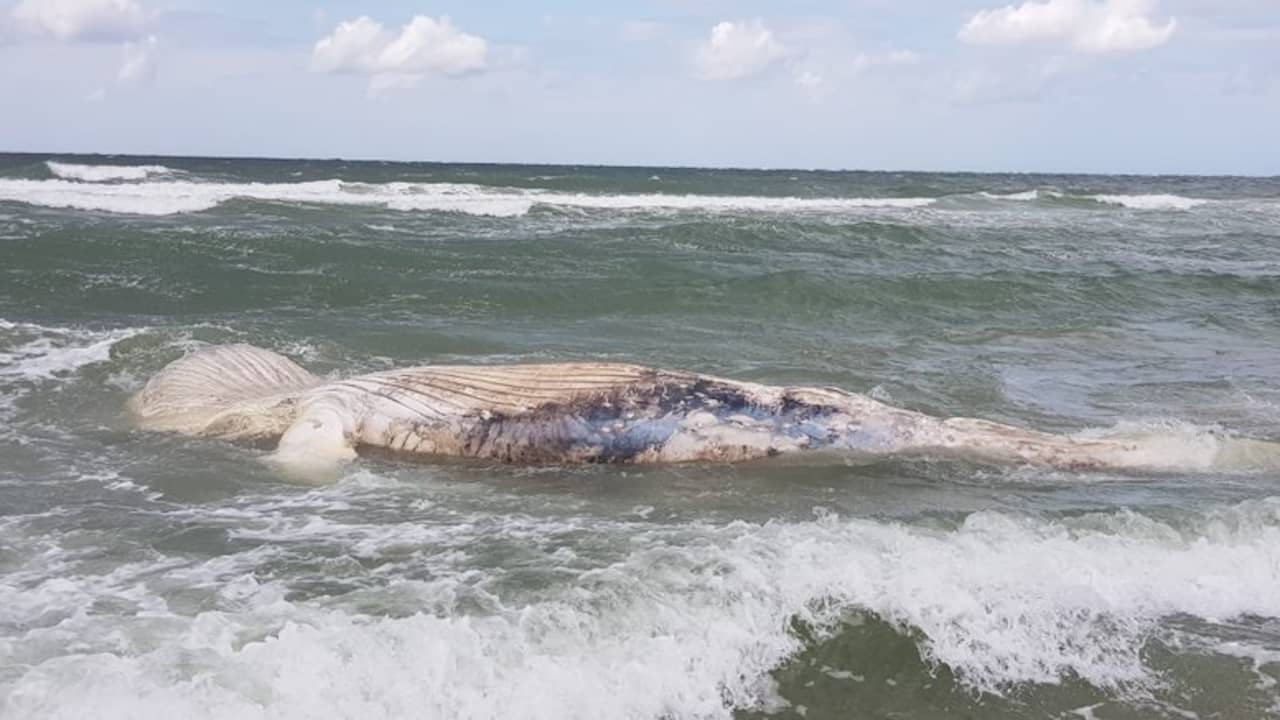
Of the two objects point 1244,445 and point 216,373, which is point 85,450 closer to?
point 216,373

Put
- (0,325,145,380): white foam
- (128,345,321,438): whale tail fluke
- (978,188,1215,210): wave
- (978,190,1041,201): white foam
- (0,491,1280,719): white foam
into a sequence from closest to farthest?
(0,491,1280,719): white foam, (128,345,321,438): whale tail fluke, (0,325,145,380): white foam, (978,188,1215,210): wave, (978,190,1041,201): white foam

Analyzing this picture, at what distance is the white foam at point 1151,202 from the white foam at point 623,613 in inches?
1916

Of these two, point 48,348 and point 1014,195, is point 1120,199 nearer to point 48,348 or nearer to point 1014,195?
point 1014,195

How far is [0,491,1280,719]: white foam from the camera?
4.04 m

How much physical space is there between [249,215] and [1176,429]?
24.9 metres

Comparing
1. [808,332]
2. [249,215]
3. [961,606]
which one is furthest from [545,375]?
[249,215]

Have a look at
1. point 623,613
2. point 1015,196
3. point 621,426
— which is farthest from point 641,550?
point 1015,196

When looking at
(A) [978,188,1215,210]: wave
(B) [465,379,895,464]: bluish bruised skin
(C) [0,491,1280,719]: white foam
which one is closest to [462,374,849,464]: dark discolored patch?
(B) [465,379,895,464]: bluish bruised skin

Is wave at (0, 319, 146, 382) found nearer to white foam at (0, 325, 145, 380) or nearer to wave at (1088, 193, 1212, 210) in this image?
white foam at (0, 325, 145, 380)

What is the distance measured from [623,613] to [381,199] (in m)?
35.4

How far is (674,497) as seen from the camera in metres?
6.68

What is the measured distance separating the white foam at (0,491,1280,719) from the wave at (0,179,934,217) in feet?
85.3

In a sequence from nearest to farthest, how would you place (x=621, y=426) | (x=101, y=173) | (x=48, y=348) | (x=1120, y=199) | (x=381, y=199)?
(x=621, y=426) < (x=48, y=348) < (x=381, y=199) < (x=101, y=173) < (x=1120, y=199)

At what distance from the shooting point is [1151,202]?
2130 inches
